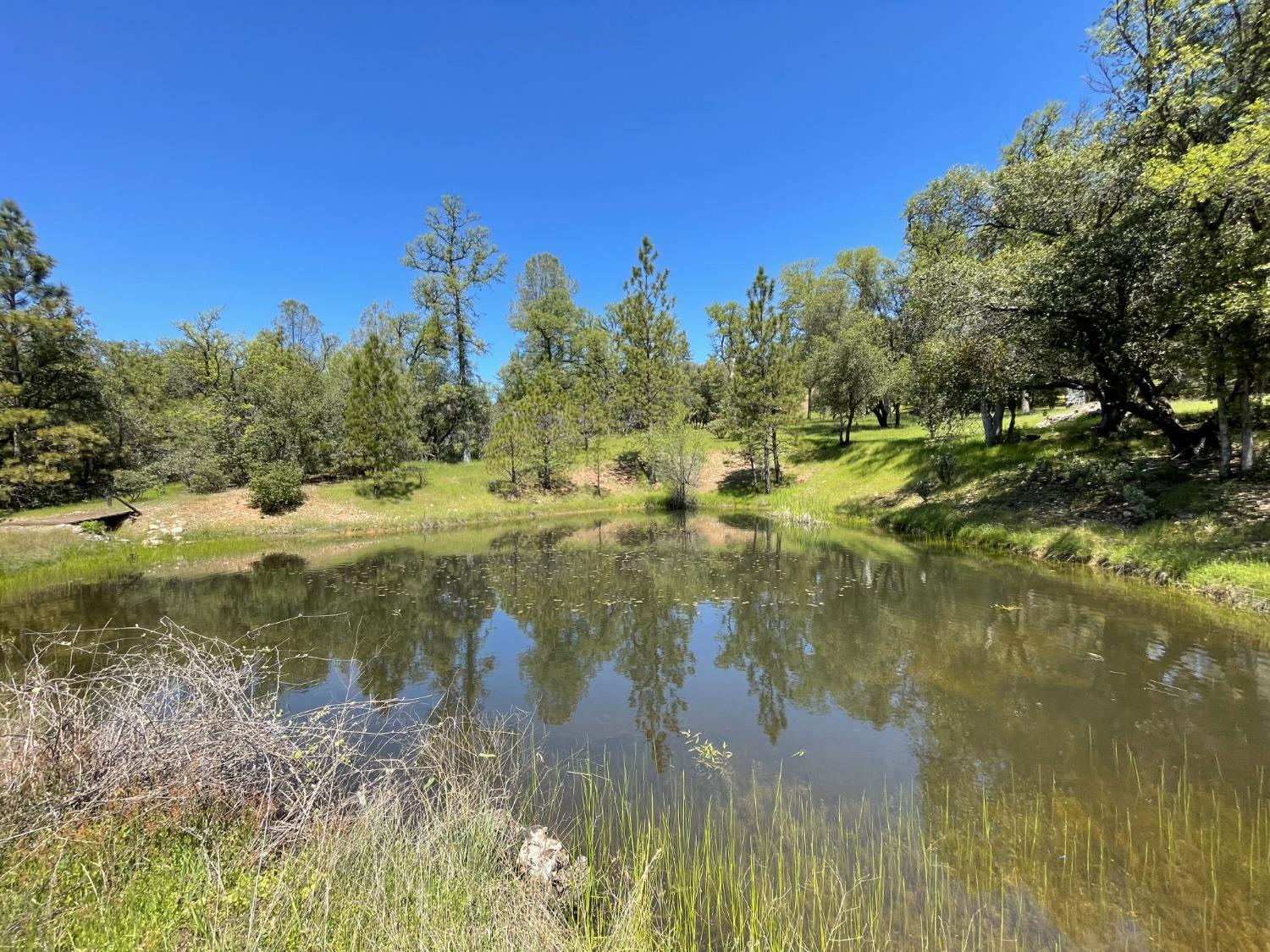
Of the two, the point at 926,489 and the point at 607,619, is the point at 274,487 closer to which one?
the point at 607,619

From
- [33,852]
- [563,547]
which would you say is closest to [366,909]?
[33,852]

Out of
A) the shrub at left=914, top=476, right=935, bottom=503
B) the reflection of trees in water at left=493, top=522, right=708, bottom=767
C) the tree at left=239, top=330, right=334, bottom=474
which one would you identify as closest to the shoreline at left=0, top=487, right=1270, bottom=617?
the shrub at left=914, top=476, right=935, bottom=503

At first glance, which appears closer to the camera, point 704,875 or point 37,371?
point 704,875

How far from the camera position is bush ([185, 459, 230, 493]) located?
89.7 feet

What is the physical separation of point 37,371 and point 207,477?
8.82m

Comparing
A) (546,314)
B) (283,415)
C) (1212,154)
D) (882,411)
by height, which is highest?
(546,314)

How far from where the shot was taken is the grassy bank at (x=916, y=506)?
40.3 ft

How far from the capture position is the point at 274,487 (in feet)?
84.5

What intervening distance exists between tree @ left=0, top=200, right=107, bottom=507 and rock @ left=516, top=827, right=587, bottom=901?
2936cm

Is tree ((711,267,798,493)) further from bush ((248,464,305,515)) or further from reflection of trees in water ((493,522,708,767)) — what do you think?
bush ((248,464,305,515))

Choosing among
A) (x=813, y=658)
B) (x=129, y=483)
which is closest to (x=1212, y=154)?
(x=813, y=658)

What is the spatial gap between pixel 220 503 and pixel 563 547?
19.1m

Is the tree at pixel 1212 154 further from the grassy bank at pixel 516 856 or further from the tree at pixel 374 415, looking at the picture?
the tree at pixel 374 415

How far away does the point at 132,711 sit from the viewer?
396 centimetres
